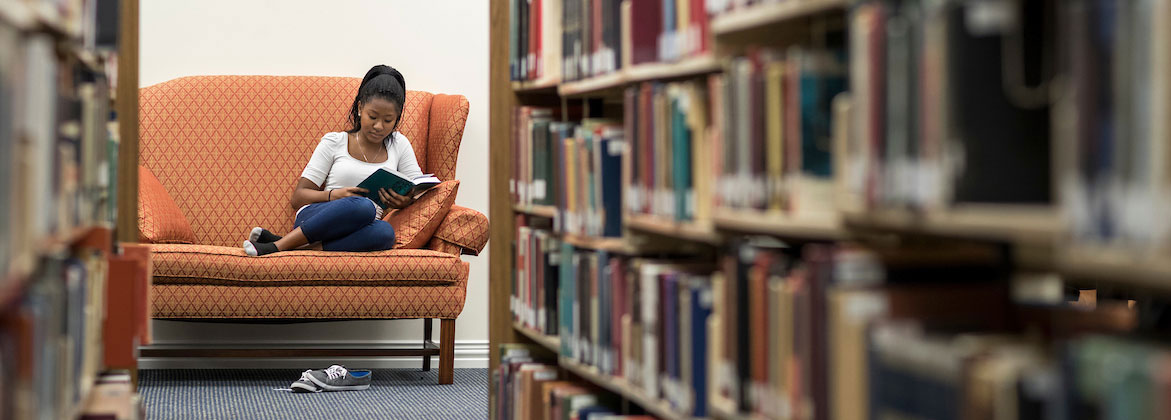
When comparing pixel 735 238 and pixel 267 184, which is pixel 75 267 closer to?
pixel 735 238

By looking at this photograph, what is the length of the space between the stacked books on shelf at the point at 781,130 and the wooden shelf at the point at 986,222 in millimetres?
160

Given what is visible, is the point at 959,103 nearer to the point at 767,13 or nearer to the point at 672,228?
the point at 767,13

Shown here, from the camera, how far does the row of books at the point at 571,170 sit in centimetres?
209

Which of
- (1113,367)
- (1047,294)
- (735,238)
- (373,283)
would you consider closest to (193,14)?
(373,283)

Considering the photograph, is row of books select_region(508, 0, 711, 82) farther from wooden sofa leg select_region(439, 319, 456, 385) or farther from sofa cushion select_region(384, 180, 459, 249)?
wooden sofa leg select_region(439, 319, 456, 385)

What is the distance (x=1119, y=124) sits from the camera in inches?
34.3

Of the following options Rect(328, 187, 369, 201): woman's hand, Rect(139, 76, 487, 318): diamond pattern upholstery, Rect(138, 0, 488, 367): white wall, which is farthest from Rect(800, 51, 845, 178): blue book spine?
Rect(138, 0, 488, 367): white wall

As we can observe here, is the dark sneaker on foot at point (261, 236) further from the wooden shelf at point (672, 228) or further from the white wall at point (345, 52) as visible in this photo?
the wooden shelf at point (672, 228)

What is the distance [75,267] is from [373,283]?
2214mm

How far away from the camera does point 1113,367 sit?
2.88 feet

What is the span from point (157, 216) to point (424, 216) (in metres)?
0.88

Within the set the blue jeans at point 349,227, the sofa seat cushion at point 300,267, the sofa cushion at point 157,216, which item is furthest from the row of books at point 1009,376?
the sofa cushion at point 157,216

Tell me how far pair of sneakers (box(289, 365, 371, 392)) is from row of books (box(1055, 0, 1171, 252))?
3207 millimetres

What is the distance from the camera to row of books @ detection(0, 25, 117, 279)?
1046 mm
